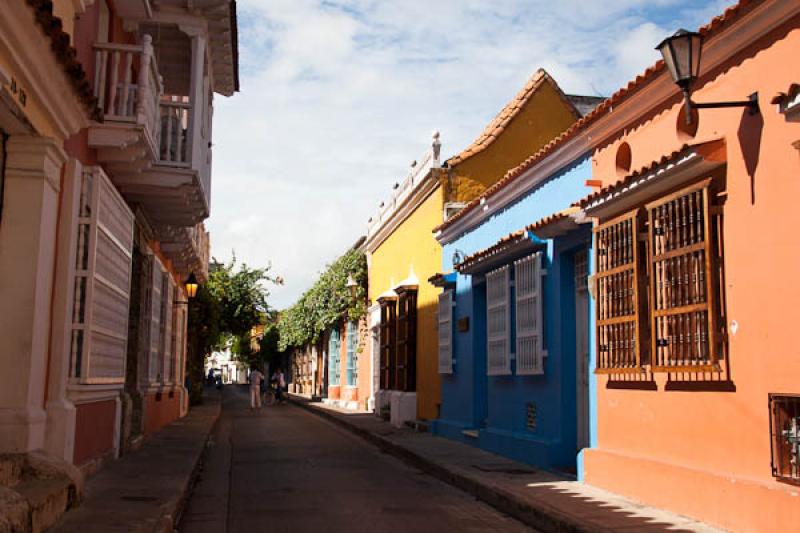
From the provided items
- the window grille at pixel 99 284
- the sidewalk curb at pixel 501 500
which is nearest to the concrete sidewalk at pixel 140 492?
the window grille at pixel 99 284

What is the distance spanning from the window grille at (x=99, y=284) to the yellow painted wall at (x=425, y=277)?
8.37 meters

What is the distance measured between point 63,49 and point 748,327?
6.09 meters

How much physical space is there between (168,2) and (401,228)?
36.5ft

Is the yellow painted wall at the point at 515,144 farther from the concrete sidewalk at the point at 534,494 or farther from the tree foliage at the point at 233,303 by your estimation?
the tree foliage at the point at 233,303

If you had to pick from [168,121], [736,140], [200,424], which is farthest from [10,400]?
[200,424]

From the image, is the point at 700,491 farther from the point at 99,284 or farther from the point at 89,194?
the point at 89,194

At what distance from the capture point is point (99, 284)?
9.54 m

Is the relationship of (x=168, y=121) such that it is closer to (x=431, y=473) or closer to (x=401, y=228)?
(x=431, y=473)

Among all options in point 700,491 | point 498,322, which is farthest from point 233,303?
point 700,491

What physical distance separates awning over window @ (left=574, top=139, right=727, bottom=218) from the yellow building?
873 centimetres

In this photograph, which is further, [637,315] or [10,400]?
[637,315]

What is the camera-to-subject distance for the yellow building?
18203 millimetres

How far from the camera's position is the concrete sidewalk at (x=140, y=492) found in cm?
700

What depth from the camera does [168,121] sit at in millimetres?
11609
